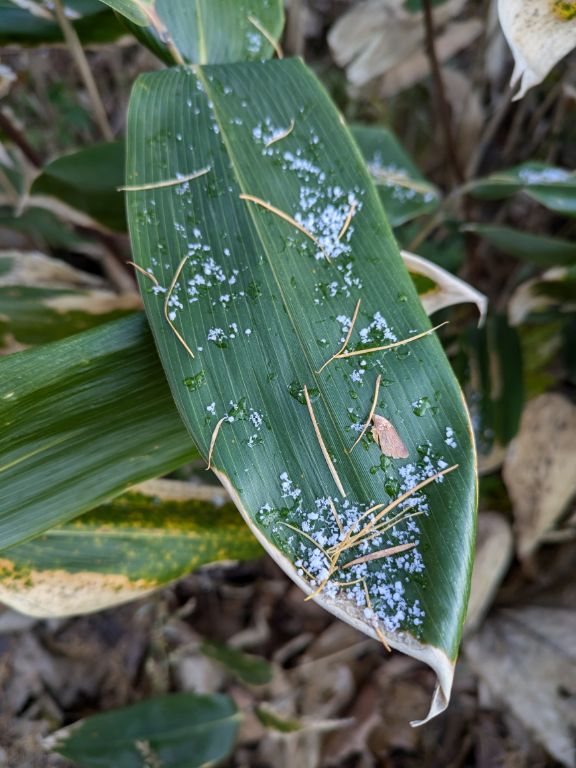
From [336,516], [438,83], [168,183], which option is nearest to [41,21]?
[168,183]

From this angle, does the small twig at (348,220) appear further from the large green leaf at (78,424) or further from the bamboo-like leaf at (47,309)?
the bamboo-like leaf at (47,309)

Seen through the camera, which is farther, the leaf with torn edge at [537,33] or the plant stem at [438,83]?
the plant stem at [438,83]

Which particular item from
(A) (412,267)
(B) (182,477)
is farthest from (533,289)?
(B) (182,477)

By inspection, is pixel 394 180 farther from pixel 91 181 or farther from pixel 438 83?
pixel 91 181

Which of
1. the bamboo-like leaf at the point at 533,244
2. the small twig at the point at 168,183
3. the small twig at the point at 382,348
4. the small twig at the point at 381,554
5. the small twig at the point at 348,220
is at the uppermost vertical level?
the small twig at the point at 168,183

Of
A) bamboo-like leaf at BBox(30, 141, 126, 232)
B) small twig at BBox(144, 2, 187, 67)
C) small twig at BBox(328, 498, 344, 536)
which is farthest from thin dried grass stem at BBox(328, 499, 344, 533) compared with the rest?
bamboo-like leaf at BBox(30, 141, 126, 232)

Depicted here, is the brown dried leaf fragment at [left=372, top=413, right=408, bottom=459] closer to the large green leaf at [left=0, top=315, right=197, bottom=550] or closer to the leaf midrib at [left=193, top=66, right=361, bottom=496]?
the leaf midrib at [left=193, top=66, right=361, bottom=496]

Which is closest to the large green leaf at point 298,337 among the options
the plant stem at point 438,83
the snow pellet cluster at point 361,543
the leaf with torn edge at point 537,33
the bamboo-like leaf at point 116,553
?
the snow pellet cluster at point 361,543
